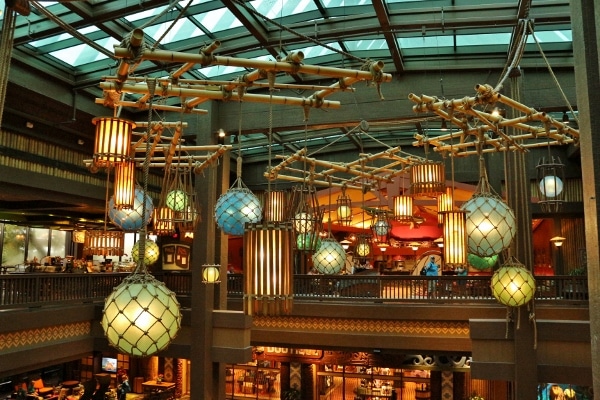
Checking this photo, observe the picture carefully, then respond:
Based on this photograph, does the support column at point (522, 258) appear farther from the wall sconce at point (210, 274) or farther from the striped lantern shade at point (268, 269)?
the striped lantern shade at point (268, 269)

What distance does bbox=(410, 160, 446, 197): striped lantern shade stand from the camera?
7348mm

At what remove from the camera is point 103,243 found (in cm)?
1065

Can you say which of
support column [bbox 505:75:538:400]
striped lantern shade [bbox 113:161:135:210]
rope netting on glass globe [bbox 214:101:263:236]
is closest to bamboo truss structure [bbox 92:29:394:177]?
rope netting on glass globe [bbox 214:101:263:236]

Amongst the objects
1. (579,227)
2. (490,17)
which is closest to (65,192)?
(490,17)

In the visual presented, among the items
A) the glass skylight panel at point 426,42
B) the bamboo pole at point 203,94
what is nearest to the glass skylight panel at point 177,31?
the glass skylight panel at point 426,42

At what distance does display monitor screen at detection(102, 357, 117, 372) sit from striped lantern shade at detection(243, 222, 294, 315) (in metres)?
17.3

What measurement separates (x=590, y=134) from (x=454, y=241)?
9.00ft

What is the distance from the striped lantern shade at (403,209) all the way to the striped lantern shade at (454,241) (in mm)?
3709

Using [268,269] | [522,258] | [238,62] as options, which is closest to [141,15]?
[238,62]

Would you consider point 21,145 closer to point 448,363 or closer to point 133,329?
point 133,329

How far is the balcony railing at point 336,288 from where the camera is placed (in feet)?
34.7

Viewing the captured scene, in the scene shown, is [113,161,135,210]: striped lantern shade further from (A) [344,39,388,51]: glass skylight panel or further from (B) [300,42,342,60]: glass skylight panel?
(A) [344,39,388,51]: glass skylight panel

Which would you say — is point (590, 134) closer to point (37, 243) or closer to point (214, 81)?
point (214, 81)

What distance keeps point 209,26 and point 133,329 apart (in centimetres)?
742
